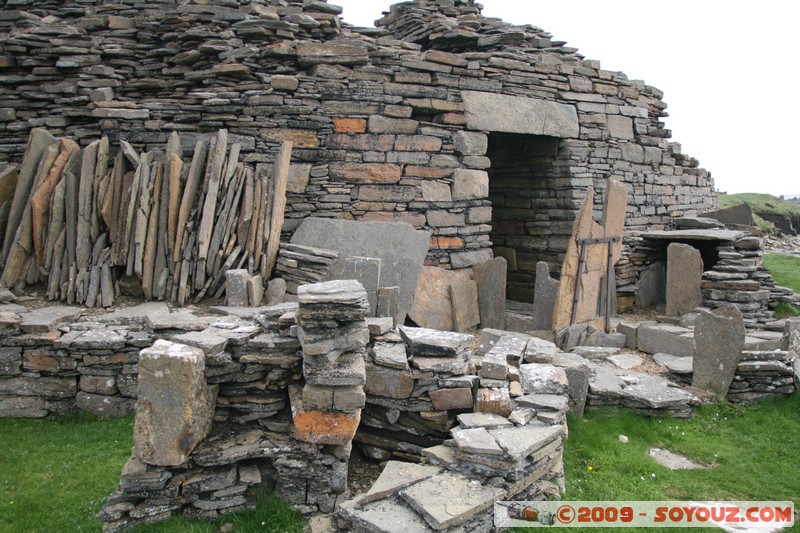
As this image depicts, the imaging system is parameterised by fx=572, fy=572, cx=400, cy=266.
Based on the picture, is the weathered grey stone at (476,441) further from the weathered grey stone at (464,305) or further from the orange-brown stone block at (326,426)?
the weathered grey stone at (464,305)

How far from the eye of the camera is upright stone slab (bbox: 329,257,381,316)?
7.28 metres

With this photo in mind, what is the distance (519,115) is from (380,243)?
3.35m

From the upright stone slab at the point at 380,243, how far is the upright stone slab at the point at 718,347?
3.50m

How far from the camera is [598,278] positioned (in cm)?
856

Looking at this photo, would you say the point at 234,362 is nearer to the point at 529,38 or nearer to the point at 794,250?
the point at 529,38

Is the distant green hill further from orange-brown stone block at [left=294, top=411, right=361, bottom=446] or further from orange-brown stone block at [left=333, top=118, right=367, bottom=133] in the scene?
orange-brown stone block at [left=294, top=411, right=361, bottom=446]

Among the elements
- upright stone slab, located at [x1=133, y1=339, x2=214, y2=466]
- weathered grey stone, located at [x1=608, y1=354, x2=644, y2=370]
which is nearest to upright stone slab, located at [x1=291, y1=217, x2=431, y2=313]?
weathered grey stone, located at [x1=608, y1=354, x2=644, y2=370]

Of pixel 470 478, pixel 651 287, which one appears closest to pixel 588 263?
pixel 651 287

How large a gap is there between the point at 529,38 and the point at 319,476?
869 cm

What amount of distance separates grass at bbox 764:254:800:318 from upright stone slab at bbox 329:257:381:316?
6419mm

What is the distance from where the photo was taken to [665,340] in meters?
7.71

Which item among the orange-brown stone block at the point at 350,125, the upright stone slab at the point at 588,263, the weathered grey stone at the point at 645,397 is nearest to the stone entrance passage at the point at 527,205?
the upright stone slab at the point at 588,263

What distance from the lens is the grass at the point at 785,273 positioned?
351 inches

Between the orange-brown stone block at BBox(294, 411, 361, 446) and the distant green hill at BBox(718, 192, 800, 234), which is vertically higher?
the distant green hill at BBox(718, 192, 800, 234)
